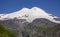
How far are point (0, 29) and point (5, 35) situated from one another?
656 mm

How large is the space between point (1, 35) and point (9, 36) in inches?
17.0

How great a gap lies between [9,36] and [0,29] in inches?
26.5

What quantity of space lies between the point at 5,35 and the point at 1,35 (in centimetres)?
19

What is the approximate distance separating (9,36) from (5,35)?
247mm

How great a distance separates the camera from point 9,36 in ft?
39.6

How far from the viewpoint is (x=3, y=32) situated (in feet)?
40.0

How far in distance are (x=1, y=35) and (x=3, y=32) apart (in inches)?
15.1

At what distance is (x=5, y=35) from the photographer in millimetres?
11914

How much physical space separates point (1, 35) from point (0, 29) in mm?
657

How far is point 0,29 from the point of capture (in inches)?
490

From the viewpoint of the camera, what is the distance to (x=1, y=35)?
11844mm
